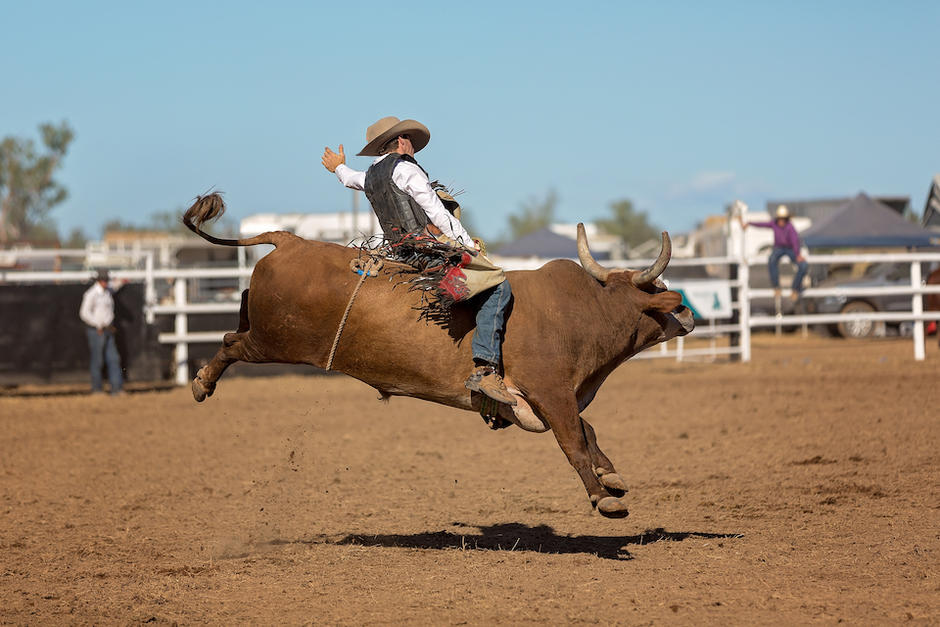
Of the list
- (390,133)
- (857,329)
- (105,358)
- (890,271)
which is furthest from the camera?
(857,329)

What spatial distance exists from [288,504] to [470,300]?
9.40 feet

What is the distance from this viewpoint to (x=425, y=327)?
5773 mm

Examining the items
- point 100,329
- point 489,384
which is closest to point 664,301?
point 489,384

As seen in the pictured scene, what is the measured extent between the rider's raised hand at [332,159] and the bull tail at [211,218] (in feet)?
1.58

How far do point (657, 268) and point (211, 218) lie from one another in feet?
8.59

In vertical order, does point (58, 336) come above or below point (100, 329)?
below

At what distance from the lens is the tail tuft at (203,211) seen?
6234 mm

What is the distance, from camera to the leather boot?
5531 mm

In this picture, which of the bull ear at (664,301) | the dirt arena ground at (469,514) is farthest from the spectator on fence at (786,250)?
the bull ear at (664,301)

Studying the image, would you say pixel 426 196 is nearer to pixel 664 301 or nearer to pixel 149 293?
pixel 664 301

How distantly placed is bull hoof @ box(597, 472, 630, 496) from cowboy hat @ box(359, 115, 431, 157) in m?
2.13

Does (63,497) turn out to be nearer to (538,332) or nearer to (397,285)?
(397,285)

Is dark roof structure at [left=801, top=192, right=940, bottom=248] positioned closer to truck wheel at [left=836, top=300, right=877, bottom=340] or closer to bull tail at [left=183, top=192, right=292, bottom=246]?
truck wheel at [left=836, top=300, right=877, bottom=340]

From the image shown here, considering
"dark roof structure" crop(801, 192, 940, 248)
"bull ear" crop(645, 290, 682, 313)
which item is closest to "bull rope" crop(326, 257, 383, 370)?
"bull ear" crop(645, 290, 682, 313)
